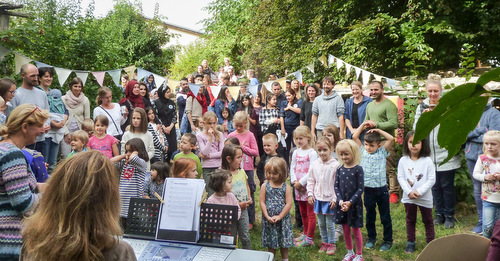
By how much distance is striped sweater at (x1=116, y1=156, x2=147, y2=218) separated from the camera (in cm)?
489

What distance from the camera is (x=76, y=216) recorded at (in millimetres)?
1571

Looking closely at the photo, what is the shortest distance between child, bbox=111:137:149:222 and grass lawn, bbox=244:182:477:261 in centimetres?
154

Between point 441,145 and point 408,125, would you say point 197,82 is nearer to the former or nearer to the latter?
point 408,125

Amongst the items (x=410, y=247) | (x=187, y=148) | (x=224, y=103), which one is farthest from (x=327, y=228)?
(x=224, y=103)

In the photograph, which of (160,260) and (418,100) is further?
(418,100)

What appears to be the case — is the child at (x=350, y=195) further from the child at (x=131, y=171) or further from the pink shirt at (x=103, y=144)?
the pink shirt at (x=103, y=144)

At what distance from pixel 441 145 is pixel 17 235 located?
2761 millimetres

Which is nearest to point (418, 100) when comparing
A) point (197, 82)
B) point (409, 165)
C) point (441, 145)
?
point (409, 165)

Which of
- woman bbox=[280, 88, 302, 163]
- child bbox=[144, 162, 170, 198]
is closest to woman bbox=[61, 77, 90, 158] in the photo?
child bbox=[144, 162, 170, 198]

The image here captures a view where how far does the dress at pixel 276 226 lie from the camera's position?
4.41 metres

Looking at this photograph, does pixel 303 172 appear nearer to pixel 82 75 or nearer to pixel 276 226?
pixel 276 226

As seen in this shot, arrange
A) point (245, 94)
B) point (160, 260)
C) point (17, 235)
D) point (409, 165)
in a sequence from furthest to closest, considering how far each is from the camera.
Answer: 1. point (245, 94)
2. point (409, 165)
3. point (17, 235)
4. point (160, 260)

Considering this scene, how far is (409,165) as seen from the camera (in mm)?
4977

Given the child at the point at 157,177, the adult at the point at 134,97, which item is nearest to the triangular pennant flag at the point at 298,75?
the adult at the point at 134,97
